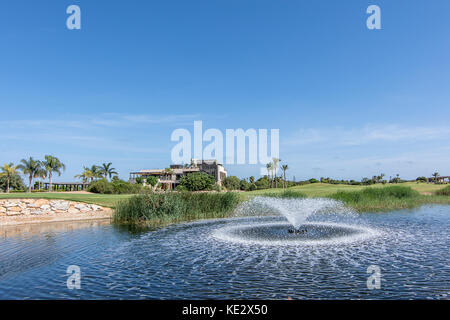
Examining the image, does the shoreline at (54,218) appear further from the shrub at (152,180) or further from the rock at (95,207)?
the shrub at (152,180)

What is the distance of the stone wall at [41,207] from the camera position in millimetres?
24391

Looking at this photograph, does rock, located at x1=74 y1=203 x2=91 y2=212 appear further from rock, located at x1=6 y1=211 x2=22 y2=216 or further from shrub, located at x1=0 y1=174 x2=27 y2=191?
shrub, located at x1=0 y1=174 x2=27 y2=191

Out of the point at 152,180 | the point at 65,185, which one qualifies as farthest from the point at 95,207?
the point at 65,185

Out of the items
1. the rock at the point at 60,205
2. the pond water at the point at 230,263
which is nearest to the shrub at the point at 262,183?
the rock at the point at 60,205

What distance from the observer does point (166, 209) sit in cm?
2127

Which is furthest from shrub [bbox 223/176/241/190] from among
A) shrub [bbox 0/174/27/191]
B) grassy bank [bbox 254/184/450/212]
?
shrub [bbox 0/174/27/191]

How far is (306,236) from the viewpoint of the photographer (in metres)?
14.4

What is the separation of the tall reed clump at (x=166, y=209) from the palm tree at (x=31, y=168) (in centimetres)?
6632

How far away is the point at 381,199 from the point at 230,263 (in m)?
24.8

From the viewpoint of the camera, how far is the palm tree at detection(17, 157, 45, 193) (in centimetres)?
7525

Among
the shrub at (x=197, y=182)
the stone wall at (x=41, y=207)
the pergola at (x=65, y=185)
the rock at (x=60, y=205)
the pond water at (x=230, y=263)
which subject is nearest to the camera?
the pond water at (x=230, y=263)
